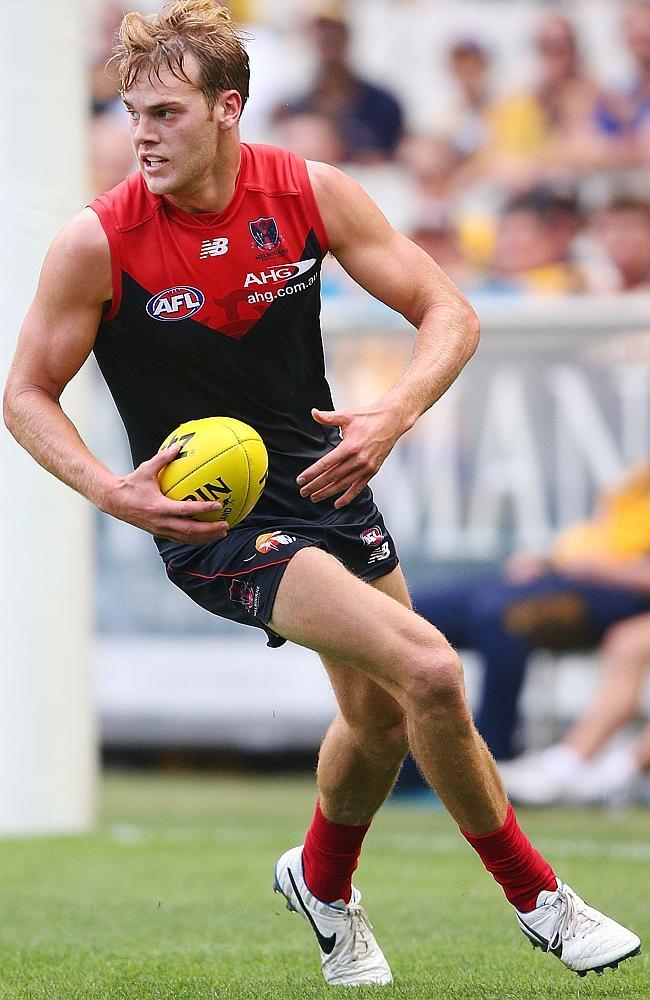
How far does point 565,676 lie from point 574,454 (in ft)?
4.63

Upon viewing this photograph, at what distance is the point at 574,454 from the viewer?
9.70 metres

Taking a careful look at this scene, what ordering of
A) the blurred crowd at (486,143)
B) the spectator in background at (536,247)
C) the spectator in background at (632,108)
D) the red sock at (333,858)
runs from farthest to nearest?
the spectator in background at (632,108)
the blurred crowd at (486,143)
the spectator in background at (536,247)
the red sock at (333,858)

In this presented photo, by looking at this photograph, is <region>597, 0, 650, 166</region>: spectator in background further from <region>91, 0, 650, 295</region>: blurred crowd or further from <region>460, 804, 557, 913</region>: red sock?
<region>460, 804, 557, 913</region>: red sock

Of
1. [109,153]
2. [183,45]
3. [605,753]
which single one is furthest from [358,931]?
[109,153]

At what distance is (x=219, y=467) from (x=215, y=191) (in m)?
0.87

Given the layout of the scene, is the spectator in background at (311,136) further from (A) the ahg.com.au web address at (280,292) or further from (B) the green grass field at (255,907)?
(A) the ahg.com.au web address at (280,292)

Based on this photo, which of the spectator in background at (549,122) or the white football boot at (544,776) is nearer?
the white football boot at (544,776)

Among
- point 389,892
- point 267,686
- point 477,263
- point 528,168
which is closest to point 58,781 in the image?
point 267,686

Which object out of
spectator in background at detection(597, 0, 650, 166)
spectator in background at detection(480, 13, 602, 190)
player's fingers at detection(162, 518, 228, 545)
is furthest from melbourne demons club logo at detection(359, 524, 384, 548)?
spectator in background at detection(597, 0, 650, 166)

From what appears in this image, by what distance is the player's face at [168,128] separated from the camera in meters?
4.04

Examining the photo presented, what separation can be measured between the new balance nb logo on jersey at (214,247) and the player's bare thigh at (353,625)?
887 mm

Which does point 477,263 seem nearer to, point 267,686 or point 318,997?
point 267,686

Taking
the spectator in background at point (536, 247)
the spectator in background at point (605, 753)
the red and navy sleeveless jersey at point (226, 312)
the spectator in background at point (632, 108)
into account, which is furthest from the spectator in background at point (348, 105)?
the red and navy sleeveless jersey at point (226, 312)

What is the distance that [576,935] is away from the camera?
4012 millimetres
